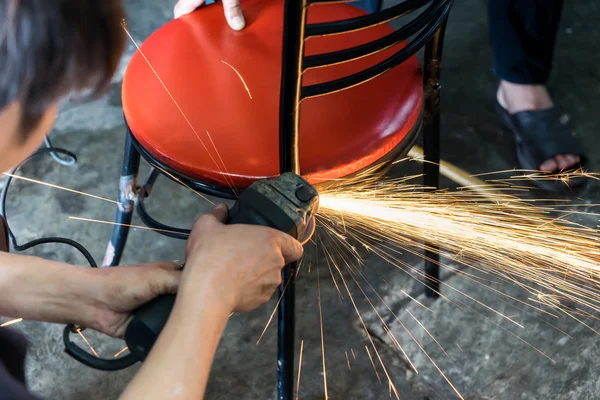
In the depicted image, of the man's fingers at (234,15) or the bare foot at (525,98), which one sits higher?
the man's fingers at (234,15)

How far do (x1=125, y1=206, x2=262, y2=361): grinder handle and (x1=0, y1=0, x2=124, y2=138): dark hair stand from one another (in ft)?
0.87

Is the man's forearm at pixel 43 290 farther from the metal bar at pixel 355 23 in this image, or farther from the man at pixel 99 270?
the metal bar at pixel 355 23

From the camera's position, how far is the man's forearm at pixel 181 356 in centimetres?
63

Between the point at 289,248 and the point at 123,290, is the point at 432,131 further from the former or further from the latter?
the point at 123,290

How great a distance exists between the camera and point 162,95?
3.13ft

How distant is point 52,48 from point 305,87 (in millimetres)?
315

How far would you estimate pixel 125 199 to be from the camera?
1.26 metres

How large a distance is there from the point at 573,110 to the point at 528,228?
0.70 m

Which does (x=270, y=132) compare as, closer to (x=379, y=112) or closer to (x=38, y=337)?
(x=379, y=112)

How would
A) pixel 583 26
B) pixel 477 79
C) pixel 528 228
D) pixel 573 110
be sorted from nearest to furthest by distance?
pixel 528 228, pixel 573 110, pixel 477 79, pixel 583 26

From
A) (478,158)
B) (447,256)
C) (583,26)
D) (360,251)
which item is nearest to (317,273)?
(360,251)

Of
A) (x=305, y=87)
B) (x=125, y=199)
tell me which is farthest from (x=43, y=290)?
(x=305, y=87)

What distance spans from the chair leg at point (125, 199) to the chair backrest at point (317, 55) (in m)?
0.44

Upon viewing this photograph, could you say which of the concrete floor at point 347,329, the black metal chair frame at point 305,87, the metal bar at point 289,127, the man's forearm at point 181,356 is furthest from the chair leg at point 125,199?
the man's forearm at point 181,356
